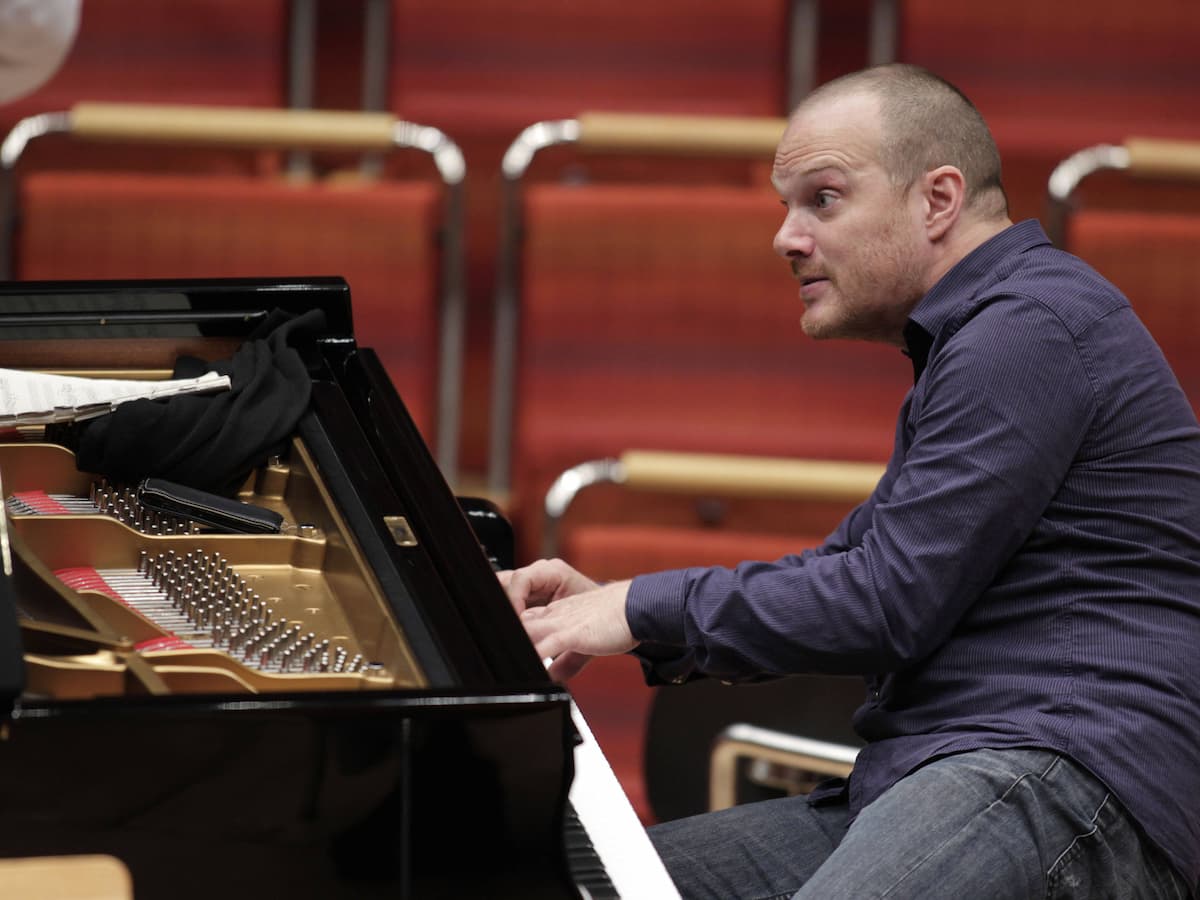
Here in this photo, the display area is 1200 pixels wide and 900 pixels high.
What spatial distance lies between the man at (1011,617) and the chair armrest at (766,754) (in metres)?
0.35

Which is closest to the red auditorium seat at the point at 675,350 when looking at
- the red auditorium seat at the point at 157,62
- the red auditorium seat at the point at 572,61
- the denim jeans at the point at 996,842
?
the red auditorium seat at the point at 572,61

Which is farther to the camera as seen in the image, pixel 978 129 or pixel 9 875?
pixel 9 875

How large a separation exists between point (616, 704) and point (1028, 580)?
1196 mm

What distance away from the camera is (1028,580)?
3.97 feet

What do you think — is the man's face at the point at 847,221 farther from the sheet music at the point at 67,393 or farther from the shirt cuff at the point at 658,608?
the sheet music at the point at 67,393

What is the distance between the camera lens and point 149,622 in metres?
1.12

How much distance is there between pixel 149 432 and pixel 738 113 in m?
1.60

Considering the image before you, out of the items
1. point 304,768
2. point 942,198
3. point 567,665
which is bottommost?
point 567,665

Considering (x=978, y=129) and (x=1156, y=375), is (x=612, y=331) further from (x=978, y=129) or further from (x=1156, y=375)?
(x=1156, y=375)

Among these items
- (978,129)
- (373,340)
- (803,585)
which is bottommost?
(373,340)

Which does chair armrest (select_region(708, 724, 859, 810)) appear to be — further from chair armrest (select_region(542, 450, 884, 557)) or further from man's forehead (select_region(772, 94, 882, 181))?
man's forehead (select_region(772, 94, 882, 181))

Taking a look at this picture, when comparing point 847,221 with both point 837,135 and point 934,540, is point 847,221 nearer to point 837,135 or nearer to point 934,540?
point 837,135

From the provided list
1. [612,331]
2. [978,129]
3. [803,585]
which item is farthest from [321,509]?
[612,331]

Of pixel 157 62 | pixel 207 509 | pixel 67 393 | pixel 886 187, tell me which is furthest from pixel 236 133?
pixel 886 187
